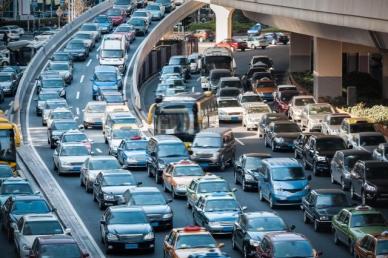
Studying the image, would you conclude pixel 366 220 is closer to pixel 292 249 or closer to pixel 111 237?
pixel 292 249

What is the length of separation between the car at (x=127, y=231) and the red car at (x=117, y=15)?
6985cm

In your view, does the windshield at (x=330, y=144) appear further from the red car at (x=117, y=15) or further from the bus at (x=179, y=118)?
the red car at (x=117, y=15)

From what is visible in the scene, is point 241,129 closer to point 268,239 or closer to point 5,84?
point 5,84

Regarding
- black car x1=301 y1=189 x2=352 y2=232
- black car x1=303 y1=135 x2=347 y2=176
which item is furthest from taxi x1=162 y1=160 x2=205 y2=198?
black car x1=301 y1=189 x2=352 y2=232

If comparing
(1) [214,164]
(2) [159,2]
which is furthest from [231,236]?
(2) [159,2]

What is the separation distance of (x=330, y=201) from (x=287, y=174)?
15.0 feet

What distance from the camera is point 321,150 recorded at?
180 feet

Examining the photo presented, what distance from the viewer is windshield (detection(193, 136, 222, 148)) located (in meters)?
56.2

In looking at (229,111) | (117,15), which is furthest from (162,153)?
(117,15)

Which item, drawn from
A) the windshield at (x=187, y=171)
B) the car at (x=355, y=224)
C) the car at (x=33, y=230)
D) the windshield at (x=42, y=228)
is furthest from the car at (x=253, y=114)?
the windshield at (x=42, y=228)

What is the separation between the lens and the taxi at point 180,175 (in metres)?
49.4

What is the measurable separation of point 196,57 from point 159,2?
13801 mm

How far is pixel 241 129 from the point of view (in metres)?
69.5

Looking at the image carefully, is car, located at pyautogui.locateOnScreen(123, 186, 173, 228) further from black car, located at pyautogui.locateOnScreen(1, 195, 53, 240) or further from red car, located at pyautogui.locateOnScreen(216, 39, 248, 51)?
red car, located at pyautogui.locateOnScreen(216, 39, 248, 51)
